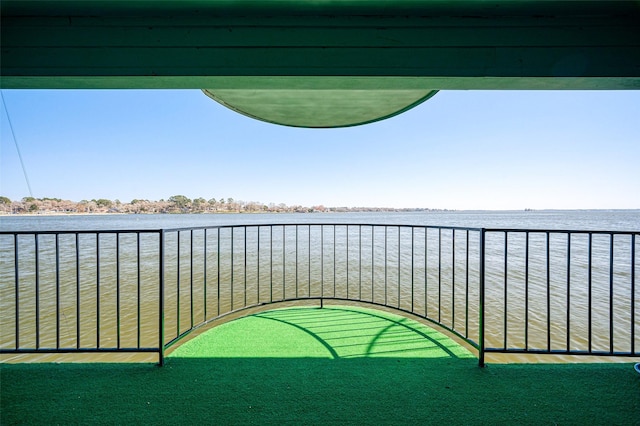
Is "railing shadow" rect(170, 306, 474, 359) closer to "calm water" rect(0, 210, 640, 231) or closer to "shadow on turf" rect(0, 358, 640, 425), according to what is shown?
"shadow on turf" rect(0, 358, 640, 425)

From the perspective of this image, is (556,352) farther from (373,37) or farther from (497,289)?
(497,289)

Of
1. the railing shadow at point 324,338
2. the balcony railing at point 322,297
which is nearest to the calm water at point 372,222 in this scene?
the balcony railing at point 322,297

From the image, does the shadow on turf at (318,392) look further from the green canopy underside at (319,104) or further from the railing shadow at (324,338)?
the green canopy underside at (319,104)

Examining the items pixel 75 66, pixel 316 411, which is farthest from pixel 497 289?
pixel 75 66

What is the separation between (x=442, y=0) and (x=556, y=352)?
2.59 metres

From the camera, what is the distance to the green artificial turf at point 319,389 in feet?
5.38

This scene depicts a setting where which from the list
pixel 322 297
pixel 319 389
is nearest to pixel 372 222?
pixel 322 297

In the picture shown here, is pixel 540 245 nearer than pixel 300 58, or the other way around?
pixel 300 58

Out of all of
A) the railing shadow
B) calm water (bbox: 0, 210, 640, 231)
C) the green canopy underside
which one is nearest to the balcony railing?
the railing shadow

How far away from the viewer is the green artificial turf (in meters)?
1.64

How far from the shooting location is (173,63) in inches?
78.7

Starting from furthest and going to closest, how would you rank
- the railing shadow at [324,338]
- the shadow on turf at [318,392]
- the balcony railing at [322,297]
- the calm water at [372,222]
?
the calm water at [372,222] < the railing shadow at [324,338] < the balcony railing at [322,297] < the shadow on turf at [318,392]

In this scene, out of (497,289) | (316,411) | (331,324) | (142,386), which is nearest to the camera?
(316,411)

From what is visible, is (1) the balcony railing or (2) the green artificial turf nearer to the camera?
(2) the green artificial turf
